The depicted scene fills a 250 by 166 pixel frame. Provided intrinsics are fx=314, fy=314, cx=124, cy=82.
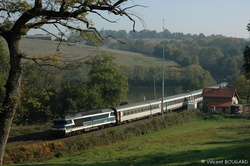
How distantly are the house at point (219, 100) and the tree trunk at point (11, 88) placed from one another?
152 ft

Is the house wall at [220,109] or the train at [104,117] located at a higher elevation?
the train at [104,117]

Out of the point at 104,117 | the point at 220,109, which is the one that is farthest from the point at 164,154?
the point at 220,109

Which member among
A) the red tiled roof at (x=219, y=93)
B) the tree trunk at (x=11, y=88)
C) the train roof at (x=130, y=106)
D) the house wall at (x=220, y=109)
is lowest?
the house wall at (x=220, y=109)

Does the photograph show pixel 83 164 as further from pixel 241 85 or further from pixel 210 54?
pixel 210 54

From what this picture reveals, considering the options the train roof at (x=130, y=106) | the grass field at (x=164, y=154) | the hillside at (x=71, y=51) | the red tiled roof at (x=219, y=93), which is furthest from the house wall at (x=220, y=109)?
the hillside at (x=71, y=51)

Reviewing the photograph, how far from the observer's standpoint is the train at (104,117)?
100 feet

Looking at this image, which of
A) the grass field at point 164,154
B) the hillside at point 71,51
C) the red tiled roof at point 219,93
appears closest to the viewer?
the grass field at point 164,154

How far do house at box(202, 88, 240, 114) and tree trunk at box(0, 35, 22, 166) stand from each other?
4619 centimetres

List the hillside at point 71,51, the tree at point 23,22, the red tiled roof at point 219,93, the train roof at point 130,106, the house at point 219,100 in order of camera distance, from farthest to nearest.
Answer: the hillside at point 71,51 → the red tiled roof at point 219,93 → the house at point 219,100 → the train roof at point 130,106 → the tree at point 23,22

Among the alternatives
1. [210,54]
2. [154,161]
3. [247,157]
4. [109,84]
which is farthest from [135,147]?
[210,54]

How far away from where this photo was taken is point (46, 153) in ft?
74.0

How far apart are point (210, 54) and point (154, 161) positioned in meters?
143

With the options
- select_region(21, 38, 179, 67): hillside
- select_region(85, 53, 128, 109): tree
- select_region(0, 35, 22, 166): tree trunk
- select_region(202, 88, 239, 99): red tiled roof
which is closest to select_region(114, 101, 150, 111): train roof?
select_region(85, 53, 128, 109): tree

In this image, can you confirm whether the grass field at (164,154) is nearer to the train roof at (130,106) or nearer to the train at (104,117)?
the train at (104,117)
